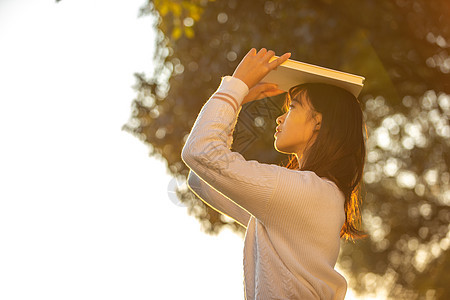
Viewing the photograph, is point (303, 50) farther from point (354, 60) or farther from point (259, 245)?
point (259, 245)

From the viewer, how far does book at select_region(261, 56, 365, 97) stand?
2.69 m

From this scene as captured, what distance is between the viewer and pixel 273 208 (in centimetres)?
237

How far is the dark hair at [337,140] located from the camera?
8.92 ft

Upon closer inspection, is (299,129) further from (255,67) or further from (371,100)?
(371,100)

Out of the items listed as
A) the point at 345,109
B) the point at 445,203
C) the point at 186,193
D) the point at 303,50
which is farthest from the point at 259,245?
the point at 186,193

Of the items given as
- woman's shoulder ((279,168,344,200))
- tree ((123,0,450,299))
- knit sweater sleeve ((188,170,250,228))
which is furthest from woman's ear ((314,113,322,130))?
tree ((123,0,450,299))

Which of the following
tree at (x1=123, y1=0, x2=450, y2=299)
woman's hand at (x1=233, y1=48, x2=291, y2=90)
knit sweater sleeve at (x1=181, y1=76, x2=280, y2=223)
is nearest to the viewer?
knit sweater sleeve at (x1=181, y1=76, x2=280, y2=223)

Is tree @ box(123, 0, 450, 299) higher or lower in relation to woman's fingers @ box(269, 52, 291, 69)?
lower

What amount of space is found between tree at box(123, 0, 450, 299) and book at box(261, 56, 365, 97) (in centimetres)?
479

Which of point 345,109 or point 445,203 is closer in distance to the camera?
point 345,109

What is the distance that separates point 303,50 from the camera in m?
8.99

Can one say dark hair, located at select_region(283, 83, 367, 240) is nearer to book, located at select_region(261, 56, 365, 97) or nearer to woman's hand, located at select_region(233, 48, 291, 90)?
book, located at select_region(261, 56, 365, 97)

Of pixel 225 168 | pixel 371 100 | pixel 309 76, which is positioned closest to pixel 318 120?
pixel 309 76

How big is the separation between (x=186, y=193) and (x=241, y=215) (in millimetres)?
8992
